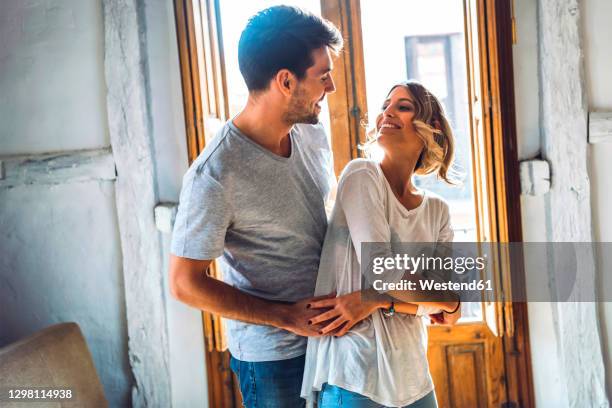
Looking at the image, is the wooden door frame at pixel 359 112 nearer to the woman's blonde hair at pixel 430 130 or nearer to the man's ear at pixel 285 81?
the woman's blonde hair at pixel 430 130

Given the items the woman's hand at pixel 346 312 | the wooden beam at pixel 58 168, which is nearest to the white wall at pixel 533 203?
the woman's hand at pixel 346 312

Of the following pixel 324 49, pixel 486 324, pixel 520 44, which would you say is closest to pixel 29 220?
pixel 324 49

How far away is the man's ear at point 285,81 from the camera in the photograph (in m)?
1.71

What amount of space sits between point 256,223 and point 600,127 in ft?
6.21

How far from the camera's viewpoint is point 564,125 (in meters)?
2.76

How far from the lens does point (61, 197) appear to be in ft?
10.0

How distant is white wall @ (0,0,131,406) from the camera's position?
9.86 ft

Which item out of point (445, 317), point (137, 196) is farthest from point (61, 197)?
point (445, 317)

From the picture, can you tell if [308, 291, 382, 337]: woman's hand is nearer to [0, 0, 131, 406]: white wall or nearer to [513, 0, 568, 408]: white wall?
[513, 0, 568, 408]: white wall

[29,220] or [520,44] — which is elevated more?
[520,44]

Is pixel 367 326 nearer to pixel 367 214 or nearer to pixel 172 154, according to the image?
pixel 367 214

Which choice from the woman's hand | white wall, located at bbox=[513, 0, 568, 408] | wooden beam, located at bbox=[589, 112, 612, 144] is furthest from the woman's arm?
wooden beam, located at bbox=[589, 112, 612, 144]

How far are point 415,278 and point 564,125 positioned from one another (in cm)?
152

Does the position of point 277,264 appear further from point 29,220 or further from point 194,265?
point 29,220
